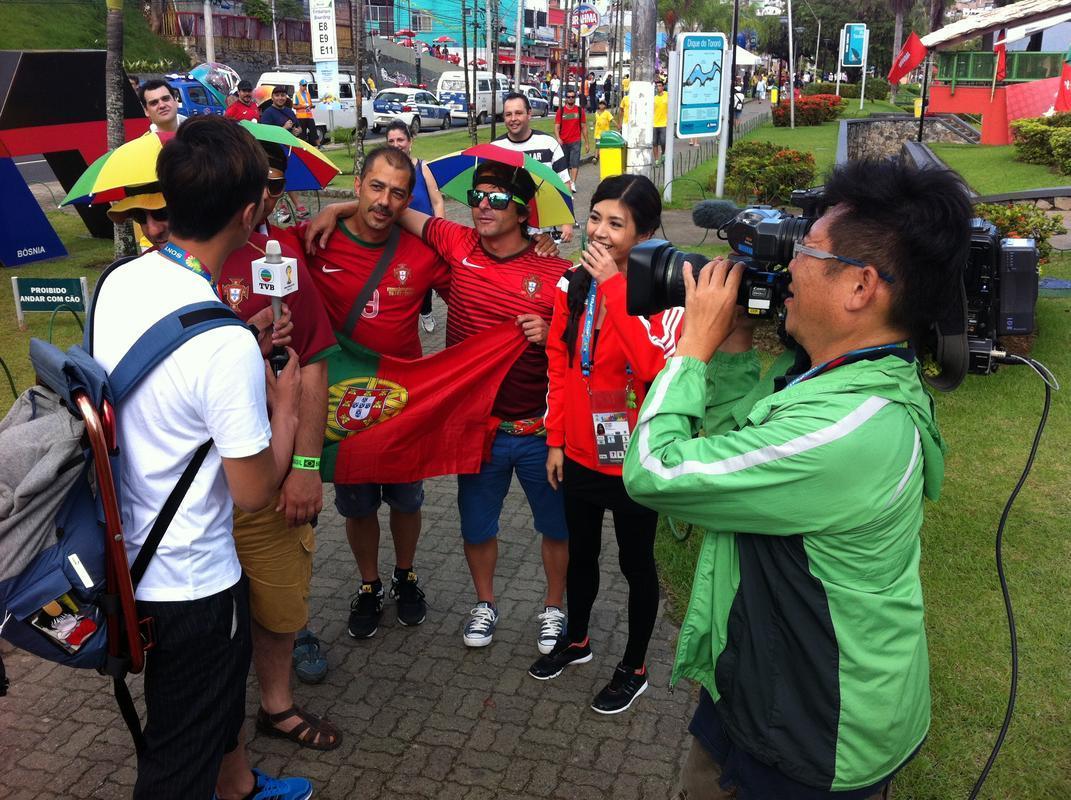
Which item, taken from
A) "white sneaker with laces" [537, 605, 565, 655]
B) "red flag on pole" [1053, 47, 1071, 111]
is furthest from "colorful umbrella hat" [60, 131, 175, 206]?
"red flag on pole" [1053, 47, 1071, 111]

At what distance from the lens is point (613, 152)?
15039 mm

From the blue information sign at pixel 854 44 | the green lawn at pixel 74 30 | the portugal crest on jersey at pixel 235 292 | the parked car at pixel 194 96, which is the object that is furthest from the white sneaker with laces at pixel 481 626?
the blue information sign at pixel 854 44

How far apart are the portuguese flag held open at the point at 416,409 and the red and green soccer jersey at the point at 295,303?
75 centimetres

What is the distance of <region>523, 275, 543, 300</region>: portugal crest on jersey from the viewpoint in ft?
12.8

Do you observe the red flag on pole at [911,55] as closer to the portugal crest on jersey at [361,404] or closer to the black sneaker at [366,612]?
the portugal crest on jersey at [361,404]

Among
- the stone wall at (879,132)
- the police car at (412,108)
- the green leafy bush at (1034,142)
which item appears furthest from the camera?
the police car at (412,108)

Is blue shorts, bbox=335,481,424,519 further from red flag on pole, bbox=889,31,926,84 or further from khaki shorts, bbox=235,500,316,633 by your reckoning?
red flag on pole, bbox=889,31,926,84

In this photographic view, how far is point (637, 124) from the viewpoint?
14.4 metres

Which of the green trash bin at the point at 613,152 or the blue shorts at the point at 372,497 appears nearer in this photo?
the blue shorts at the point at 372,497

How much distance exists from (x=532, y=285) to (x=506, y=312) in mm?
162

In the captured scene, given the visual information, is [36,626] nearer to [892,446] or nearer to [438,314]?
[892,446]

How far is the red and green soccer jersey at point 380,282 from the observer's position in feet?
12.8

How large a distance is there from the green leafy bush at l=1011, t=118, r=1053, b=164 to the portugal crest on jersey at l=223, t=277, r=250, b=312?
19.9 m

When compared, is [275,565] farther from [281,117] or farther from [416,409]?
[281,117]
